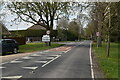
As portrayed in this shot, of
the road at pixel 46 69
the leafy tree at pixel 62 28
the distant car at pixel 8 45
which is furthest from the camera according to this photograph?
the leafy tree at pixel 62 28

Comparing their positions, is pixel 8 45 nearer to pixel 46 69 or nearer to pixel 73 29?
pixel 46 69

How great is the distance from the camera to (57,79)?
25.2 ft

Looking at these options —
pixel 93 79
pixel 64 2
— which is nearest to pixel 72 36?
pixel 64 2

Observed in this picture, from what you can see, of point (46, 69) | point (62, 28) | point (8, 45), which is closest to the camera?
point (46, 69)

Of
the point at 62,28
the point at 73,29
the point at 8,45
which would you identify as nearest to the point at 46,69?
the point at 8,45

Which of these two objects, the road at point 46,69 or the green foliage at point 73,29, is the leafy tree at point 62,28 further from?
the road at point 46,69

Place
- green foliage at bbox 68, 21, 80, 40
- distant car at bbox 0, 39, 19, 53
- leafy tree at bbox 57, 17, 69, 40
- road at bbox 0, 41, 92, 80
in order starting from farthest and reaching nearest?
green foliage at bbox 68, 21, 80, 40
leafy tree at bbox 57, 17, 69, 40
distant car at bbox 0, 39, 19, 53
road at bbox 0, 41, 92, 80

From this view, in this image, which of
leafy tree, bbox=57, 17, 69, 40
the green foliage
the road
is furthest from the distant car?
the green foliage

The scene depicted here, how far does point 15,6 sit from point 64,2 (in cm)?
821

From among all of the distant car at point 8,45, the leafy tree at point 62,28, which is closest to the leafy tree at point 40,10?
the distant car at point 8,45

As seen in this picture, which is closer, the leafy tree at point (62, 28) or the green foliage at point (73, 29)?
the leafy tree at point (62, 28)

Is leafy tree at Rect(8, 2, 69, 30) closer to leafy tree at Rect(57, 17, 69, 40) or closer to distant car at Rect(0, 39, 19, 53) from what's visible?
distant car at Rect(0, 39, 19, 53)

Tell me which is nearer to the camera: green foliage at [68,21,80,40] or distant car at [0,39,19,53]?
distant car at [0,39,19,53]

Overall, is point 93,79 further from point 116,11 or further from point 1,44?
point 1,44
